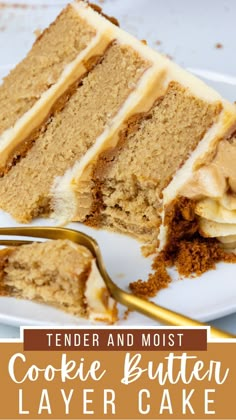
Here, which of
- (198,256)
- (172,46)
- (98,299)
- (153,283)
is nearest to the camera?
(98,299)

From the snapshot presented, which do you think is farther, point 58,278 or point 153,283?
point 153,283

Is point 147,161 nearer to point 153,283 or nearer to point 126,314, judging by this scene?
point 153,283

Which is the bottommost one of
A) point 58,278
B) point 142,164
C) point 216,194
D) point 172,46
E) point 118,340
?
point 118,340

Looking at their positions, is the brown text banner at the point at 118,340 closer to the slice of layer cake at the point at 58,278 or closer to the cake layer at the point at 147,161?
the slice of layer cake at the point at 58,278

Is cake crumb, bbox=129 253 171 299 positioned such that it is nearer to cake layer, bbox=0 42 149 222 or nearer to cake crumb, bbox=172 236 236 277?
cake crumb, bbox=172 236 236 277

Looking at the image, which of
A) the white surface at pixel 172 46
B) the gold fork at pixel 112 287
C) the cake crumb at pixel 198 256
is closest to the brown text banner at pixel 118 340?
the gold fork at pixel 112 287

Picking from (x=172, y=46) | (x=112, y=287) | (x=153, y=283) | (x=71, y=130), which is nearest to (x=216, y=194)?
(x=153, y=283)

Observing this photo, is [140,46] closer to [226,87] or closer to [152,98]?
[152,98]
